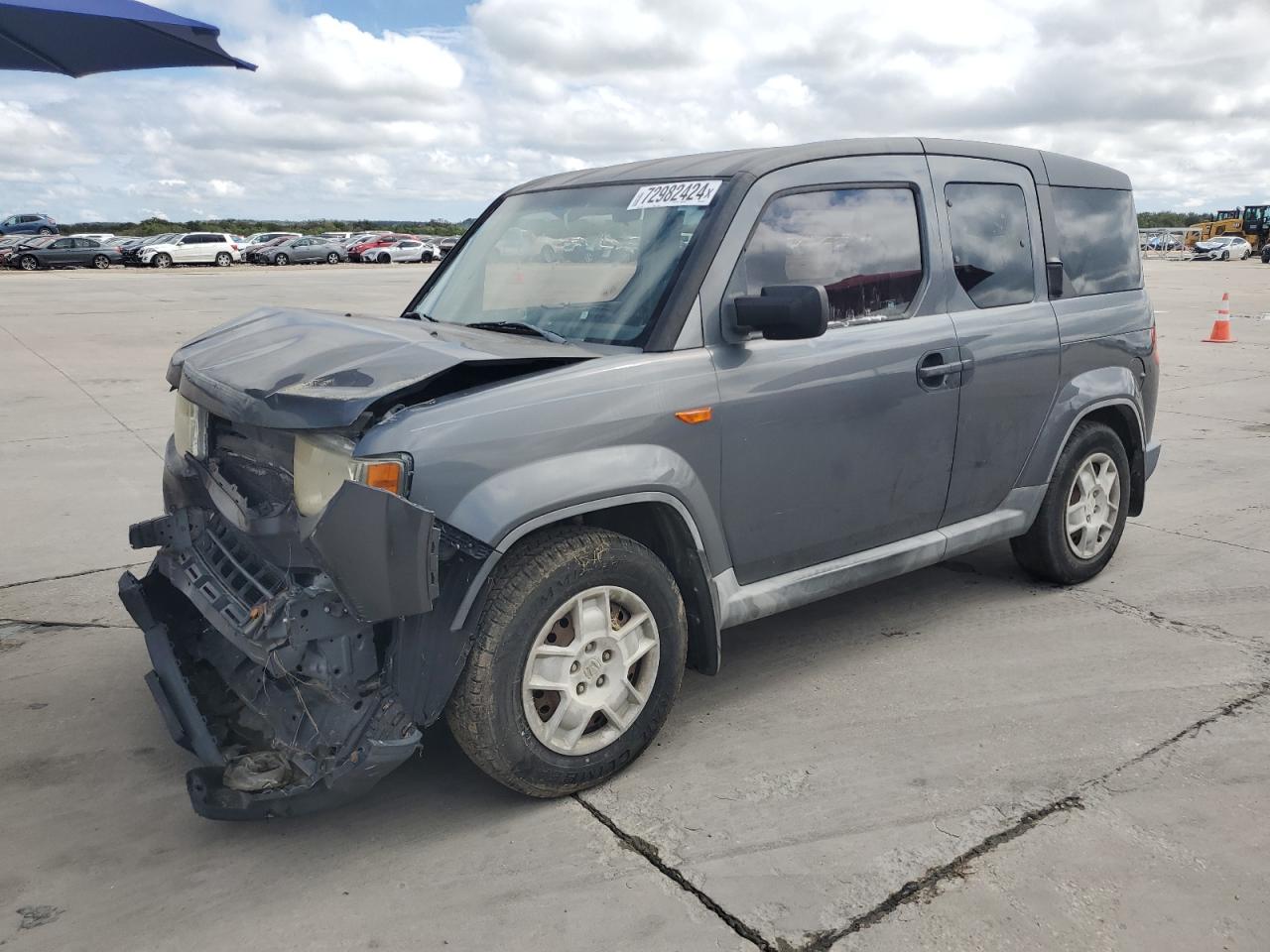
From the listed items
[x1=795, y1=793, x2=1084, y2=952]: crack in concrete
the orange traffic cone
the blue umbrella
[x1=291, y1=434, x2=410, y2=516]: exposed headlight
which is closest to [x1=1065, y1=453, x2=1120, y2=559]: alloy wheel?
[x1=795, y1=793, x2=1084, y2=952]: crack in concrete

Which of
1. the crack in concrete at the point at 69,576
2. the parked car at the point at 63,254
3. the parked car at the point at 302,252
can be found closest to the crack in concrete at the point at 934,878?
the crack in concrete at the point at 69,576

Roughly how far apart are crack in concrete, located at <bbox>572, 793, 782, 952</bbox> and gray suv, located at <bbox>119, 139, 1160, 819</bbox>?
0.15 m

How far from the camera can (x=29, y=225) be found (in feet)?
171

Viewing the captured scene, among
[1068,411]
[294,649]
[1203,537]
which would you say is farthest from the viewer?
[1203,537]

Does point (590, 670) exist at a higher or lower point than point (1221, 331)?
lower

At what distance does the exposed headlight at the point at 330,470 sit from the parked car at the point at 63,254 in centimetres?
4274

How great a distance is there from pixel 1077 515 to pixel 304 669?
11.4 feet

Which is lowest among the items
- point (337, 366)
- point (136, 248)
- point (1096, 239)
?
point (337, 366)

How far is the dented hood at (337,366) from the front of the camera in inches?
111

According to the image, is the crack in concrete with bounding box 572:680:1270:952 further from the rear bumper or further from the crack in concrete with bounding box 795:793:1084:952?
the rear bumper

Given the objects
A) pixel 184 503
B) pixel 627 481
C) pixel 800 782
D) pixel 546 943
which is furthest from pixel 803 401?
pixel 184 503

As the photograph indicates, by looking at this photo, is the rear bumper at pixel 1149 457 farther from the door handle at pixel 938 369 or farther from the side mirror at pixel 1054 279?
the door handle at pixel 938 369

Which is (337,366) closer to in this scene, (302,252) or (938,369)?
(938,369)

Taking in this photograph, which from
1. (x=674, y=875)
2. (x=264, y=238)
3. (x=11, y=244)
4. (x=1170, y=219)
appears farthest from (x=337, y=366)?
(x=1170, y=219)
